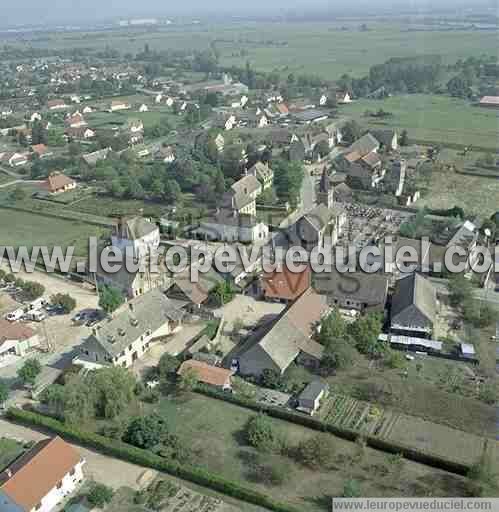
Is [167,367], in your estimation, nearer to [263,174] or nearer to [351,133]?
[263,174]

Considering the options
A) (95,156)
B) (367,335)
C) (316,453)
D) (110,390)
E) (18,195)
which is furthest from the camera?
(95,156)

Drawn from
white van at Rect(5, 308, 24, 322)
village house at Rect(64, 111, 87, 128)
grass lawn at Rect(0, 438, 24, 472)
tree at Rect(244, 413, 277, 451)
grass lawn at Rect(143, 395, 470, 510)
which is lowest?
grass lawn at Rect(143, 395, 470, 510)

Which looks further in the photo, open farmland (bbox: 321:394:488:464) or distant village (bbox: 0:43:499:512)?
distant village (bbox: 0:43:499:512)

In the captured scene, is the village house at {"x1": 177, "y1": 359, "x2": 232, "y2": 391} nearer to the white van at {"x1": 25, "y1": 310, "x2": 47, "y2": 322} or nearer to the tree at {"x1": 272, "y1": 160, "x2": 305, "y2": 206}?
the white van at {"x1": 25, "y1": 310, "x2": 47, "y2": 322}

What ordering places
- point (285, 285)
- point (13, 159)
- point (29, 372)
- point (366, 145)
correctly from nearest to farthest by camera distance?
1. point (29, 372)
2. point (285, 285)
3. point (366, 145)
4. point (13, 159)

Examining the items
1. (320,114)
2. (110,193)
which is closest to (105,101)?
(320,114)

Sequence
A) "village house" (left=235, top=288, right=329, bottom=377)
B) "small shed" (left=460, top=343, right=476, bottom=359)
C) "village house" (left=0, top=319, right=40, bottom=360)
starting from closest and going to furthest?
1. "village house" (left=235, top=288, right=329, bottom=377)
2. "small shed" (left=460, top=343, right=476, bottom=359)
3. "village house" (left=0, top=319, right=40, bottom=360)

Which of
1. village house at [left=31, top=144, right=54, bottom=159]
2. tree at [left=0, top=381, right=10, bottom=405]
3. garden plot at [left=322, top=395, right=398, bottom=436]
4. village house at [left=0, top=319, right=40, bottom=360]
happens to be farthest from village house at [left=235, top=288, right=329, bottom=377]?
village house at [left=31, top=144, right=54, bottom=159]

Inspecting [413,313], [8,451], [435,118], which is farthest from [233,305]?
[435,118]
